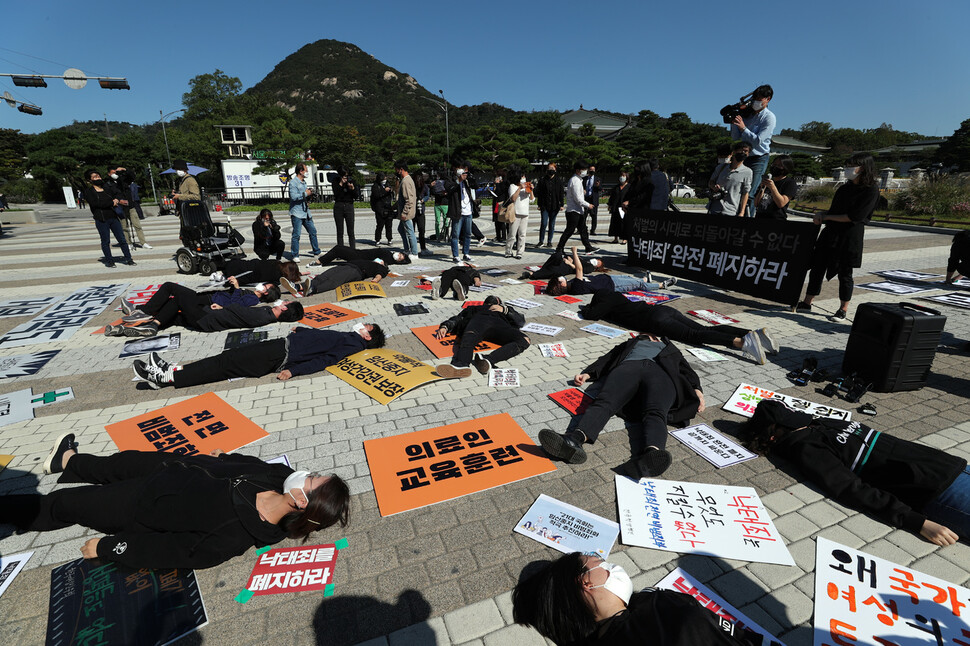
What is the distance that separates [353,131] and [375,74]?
118m

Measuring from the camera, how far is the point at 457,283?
8039 millimetres

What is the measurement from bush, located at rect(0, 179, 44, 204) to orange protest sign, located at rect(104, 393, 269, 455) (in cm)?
6402

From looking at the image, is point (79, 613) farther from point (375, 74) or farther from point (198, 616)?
point (375, 74)

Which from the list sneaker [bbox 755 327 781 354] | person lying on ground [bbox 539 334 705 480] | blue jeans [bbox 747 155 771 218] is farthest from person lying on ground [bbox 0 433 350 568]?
blue jeans [bbox 747 155 771 218]

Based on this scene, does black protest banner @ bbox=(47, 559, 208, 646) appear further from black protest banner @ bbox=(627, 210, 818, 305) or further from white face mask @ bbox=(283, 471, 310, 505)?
black protest banner @ bbox=(627, 210, 818, 305)

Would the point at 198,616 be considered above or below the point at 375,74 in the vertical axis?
below

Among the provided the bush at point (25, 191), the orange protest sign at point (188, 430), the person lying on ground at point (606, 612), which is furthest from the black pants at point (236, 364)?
the bush at point (25, 191)

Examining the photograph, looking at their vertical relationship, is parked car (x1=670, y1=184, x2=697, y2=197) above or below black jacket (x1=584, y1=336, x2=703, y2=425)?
above

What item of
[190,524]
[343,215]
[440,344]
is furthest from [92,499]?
[343,215]

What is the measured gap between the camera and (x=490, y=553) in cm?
280

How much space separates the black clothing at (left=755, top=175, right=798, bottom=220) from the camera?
798 cm

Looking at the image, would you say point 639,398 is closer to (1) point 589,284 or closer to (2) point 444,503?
(2) point 444,503

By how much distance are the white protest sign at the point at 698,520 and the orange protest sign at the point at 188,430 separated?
325 cm

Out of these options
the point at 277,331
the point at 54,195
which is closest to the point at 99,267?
the point at 277,331
